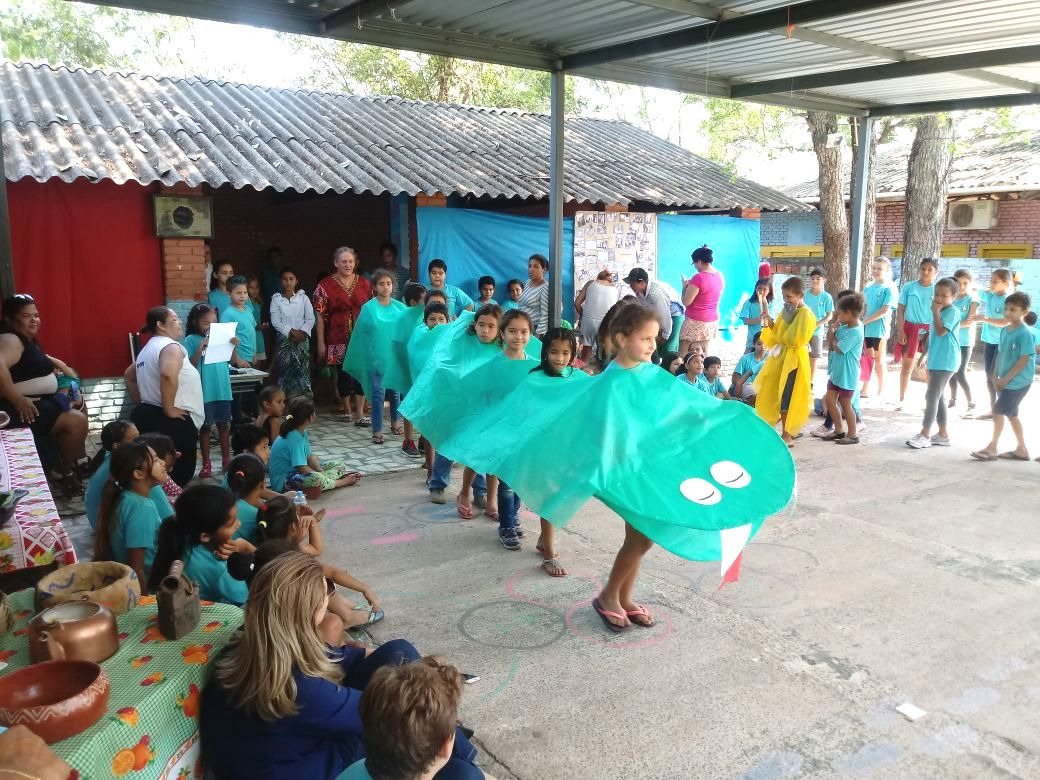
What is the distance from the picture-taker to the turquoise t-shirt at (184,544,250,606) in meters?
3.41

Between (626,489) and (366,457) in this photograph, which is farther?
(366,457)

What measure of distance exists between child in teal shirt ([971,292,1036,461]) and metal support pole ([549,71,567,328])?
3924 mm

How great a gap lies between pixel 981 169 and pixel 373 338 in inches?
593

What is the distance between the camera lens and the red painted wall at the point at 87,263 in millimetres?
8047

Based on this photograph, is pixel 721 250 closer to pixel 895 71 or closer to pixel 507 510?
pixel 895 71

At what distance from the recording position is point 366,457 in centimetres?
735

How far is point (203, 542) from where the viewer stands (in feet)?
11.2

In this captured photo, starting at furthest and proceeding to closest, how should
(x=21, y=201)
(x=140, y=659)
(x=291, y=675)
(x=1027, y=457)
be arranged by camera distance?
1. (x=21, y=201)
2. (x=1027, y=457)
3. (x=140, y=659)
4. (x=291, y=675)

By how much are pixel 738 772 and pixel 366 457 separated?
4.94 m

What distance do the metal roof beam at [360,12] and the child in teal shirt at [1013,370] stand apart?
221 inches

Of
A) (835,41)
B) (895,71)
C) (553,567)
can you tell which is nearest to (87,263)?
(553,567)

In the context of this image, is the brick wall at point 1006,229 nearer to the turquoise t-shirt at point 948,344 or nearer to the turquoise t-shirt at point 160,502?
the turquoise t-shirt at point 948,344

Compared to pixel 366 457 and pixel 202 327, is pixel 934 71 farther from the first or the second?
pixel 202 327

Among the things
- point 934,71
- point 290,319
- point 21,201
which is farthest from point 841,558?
point 21,201
